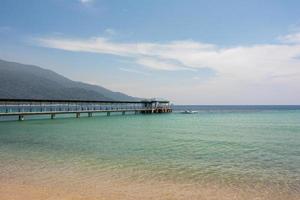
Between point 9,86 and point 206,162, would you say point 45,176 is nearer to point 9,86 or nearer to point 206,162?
point 206,162

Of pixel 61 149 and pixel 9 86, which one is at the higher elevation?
pixel 9 86

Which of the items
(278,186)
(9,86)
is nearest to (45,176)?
(278,186)

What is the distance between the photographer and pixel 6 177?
1215 centimetres

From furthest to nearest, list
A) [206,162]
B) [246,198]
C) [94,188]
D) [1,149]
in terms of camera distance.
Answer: [1,149], [206,162], [94,188], [246,198]

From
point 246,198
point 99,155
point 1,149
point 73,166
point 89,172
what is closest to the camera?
point 246,198

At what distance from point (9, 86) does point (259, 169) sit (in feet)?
547

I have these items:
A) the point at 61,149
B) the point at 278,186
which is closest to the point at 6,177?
the point at 61,149

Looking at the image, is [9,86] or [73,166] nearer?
[73,166]

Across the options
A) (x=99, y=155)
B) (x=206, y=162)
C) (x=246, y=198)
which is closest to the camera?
(x=246, y=198)

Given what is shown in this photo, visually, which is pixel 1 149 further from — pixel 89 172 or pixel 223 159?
pixel 223 159

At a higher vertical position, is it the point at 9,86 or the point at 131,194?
the point at 9,86

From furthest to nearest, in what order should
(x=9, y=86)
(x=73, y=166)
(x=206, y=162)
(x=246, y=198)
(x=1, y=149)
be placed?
(x=9, y=86) → (x=1, y=149) → (x=206, y=162) → (x=73, y=166) → (x=246, y=198)

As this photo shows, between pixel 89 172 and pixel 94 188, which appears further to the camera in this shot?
pixel 89 172

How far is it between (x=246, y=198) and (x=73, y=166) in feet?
23.9
